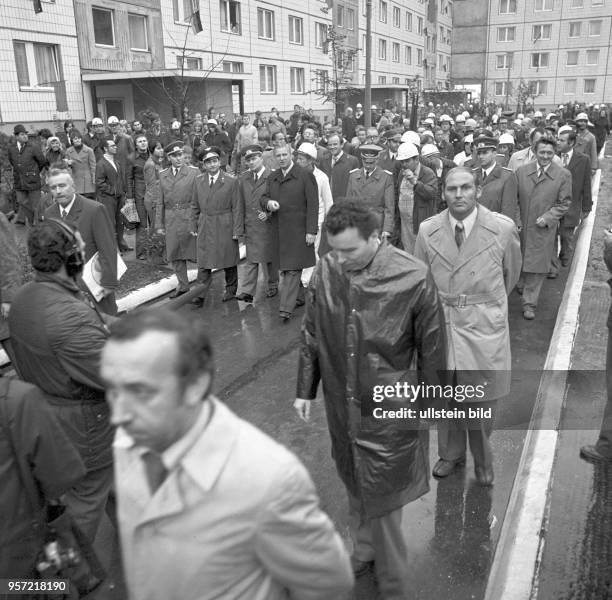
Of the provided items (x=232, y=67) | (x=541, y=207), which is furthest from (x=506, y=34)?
(x=541, y=207)

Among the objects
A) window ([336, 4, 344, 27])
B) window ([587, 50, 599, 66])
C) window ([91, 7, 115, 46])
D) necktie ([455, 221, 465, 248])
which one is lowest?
necktie ([455, 221, 465, 248])

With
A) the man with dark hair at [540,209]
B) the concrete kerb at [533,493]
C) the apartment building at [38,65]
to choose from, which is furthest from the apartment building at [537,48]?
the concrete kerb at [533,493]

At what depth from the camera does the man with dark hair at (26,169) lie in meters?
12.5

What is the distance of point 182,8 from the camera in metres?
28.9

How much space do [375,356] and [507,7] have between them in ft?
242

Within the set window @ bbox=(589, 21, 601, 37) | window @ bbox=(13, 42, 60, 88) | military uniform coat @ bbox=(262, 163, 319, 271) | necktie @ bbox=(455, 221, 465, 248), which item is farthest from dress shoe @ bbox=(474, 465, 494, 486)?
window @ bbox=(589, 21, 601, 37)

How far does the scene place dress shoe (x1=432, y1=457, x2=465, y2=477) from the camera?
14.9ft

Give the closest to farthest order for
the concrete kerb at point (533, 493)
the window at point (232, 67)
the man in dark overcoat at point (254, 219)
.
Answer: the concrete kerb at point (533, 493), the man in dark overcoat at point (254, 219), the window at point (232, 67)

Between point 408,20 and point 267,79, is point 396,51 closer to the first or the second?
point 408,20

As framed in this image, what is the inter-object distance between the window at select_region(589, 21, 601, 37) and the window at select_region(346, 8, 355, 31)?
96.0 feet

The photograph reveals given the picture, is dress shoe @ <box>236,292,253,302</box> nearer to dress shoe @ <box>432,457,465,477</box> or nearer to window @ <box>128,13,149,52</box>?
dress shoe @ <box>432,457,465,477</box>

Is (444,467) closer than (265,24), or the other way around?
(444,467)

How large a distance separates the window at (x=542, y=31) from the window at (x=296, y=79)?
36.3 meters

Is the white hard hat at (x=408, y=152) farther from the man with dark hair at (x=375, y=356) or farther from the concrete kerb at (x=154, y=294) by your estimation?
the man with dark hair at (x=375, y=356)
